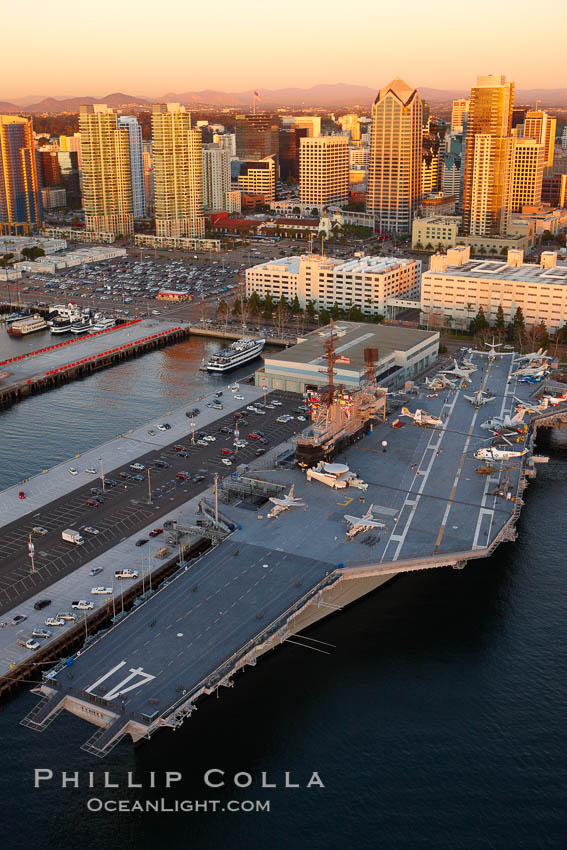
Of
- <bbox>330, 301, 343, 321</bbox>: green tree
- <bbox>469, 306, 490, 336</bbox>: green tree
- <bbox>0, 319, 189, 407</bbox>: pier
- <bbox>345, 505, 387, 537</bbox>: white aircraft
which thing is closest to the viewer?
<bbox>345, 505, 387, 537</bbox>: white aircraft

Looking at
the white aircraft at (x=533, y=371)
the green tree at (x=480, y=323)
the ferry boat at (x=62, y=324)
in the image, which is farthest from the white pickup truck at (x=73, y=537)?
the green tree at (x=480, y=323)

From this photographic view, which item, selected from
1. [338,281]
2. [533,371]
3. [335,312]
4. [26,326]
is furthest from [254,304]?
[533,371]

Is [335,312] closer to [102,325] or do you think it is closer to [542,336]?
[542,336]

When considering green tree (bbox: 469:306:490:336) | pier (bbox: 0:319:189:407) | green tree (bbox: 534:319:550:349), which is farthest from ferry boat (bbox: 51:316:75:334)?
green tree (bbox: 534:319:550:349)

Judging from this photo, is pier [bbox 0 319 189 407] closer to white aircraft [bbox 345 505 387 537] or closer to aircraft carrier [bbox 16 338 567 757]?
aircraft carrier [bbox 16 338 567 757]

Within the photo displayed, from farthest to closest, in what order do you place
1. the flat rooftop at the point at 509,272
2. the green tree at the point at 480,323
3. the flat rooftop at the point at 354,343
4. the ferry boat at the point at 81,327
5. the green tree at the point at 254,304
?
1. the green tree at the point at 254,304
2. the ferry boat at the point at 81,327
3. the flat rooftop at the point at 509,272
4. the green tree at the point at 480,323
5. the flat rooftop at the point at 354,343

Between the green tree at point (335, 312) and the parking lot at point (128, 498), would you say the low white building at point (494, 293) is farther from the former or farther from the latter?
the parking lot at point (128, 498)

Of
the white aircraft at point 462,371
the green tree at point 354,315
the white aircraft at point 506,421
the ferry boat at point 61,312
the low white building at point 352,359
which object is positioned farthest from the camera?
the ferry boat at point 61,312
